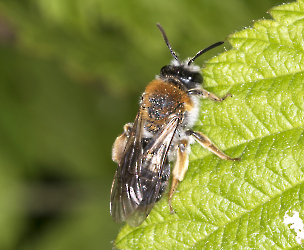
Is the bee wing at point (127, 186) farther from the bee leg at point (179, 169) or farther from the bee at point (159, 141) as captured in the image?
the bee leg at point (179, 169)

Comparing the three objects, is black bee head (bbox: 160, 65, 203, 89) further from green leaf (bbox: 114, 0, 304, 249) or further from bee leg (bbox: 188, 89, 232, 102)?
green leaf (bbox: 114, 0, 304, 249)

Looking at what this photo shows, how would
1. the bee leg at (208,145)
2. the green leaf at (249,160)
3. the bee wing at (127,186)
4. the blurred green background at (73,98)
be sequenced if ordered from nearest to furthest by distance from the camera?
the green leaf at (249,160), the bee leg at (208,145), the bee wing at (127,186), the blurred green background at (73,98)

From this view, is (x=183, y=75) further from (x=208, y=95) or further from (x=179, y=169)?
(x=179, y=169)

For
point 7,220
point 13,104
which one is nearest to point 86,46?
point 13,104

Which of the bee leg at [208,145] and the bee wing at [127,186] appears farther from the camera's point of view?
the bee wing at [127,186]

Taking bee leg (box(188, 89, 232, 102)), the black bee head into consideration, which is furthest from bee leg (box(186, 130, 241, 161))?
the black bee head

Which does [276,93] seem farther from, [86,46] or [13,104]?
[13,104]

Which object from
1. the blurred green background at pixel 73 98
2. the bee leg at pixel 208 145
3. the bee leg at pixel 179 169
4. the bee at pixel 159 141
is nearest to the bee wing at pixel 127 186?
the bee at pixel 159 141

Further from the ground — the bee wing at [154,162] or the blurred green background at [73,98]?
the blurred green background at [73,98]
